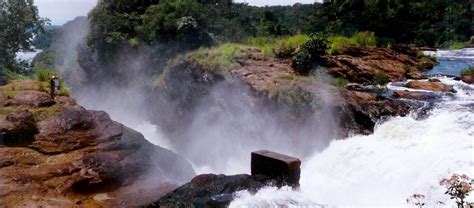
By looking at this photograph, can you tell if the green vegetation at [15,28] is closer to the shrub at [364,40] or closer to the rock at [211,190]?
the rock at [211,190]

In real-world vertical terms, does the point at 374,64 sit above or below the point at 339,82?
above

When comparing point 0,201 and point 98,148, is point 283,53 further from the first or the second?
point 0,201

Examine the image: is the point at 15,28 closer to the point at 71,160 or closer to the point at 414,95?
the point at 71,160

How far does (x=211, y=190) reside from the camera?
8039 millimetres

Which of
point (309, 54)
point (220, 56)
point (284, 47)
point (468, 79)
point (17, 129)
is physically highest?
point (284, 47)

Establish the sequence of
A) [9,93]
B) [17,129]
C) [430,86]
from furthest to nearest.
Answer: [430,86], [9,93], [17,129]

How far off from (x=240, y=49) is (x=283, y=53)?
5.90 ft

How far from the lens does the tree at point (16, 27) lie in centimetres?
1866

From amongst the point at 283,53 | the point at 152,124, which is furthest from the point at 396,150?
the point at 152,124

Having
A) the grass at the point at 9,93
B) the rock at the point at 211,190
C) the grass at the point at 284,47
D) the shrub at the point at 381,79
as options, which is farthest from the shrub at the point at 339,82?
the grass at the point at 9,93

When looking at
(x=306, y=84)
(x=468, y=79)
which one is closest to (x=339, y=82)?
(x=306, y=84)

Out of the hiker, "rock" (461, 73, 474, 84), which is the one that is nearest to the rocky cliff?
"rock" (461, 73, 474, 84)

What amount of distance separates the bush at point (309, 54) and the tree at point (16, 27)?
11.8 meters

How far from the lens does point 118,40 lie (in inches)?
956
